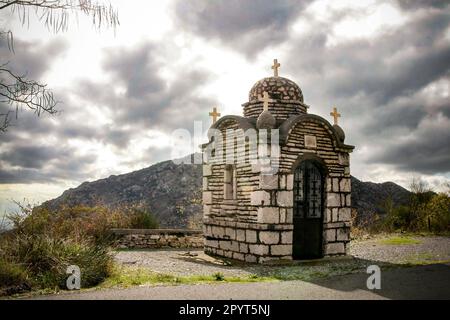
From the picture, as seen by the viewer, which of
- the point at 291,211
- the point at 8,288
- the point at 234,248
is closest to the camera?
the point at 8,288

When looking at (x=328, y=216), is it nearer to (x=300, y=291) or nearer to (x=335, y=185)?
(x=335, y=185)

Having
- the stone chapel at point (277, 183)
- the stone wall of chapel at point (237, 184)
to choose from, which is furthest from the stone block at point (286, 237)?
the stone wall of chapel at point (237, 184)

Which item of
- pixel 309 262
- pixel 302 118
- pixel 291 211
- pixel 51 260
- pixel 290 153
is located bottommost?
pixel 309 262

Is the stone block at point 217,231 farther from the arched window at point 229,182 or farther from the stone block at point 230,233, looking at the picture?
the arched window at point 229,182

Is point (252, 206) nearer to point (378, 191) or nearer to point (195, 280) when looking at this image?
point (195, 280)

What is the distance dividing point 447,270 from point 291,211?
3.85 metres

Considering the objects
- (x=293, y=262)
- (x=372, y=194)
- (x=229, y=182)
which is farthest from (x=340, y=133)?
(x=372, y=194)

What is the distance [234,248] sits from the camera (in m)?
11.6

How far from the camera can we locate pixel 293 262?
1048cm

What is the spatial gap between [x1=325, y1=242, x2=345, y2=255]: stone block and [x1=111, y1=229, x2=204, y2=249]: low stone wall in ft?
18.2

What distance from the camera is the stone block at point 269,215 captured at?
10.4 m

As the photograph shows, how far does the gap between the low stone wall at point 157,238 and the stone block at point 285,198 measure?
5.70 meters
